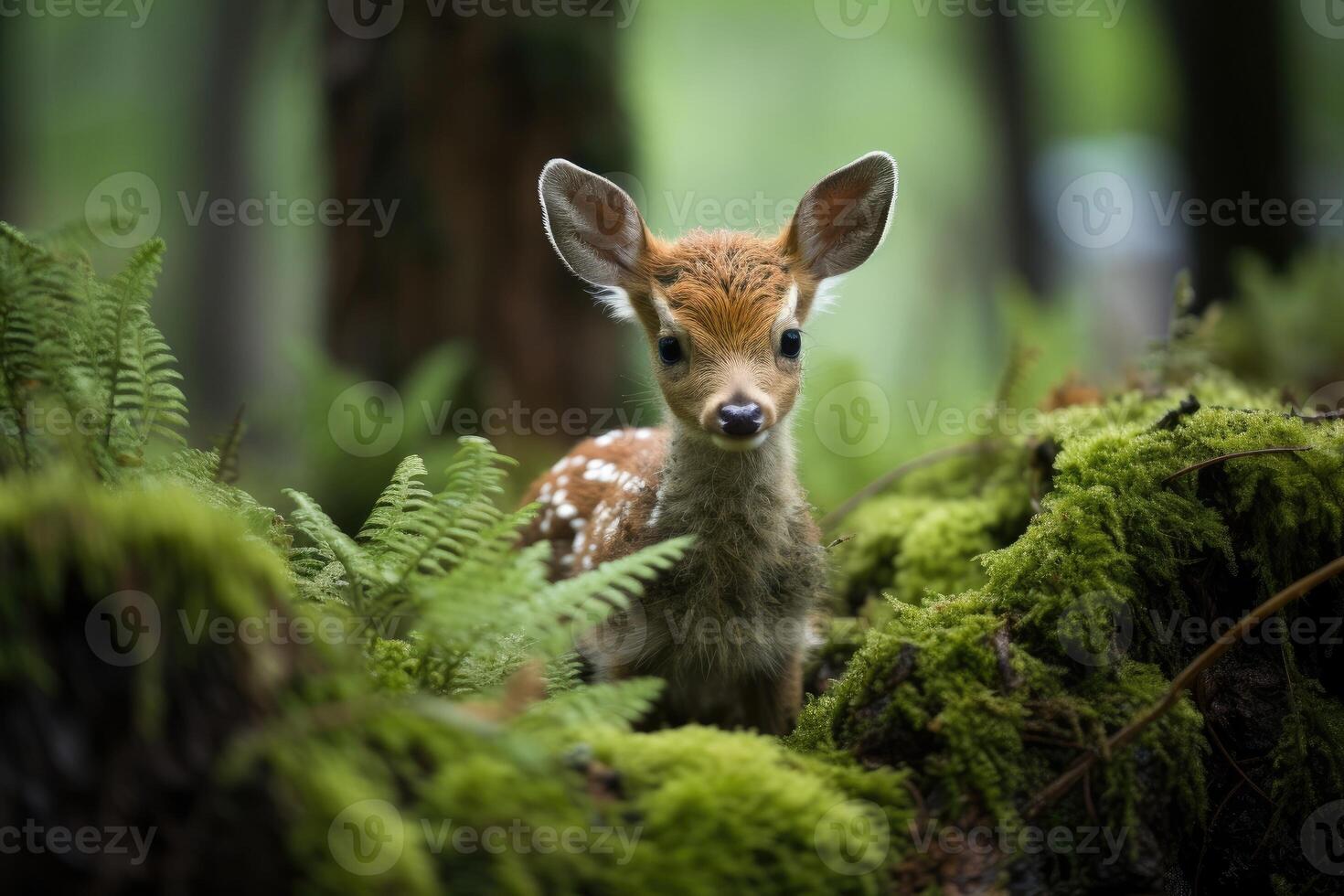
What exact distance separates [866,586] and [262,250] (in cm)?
1980

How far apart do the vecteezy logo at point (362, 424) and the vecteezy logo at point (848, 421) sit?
3.11 m

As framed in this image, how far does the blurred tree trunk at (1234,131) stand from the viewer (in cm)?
984

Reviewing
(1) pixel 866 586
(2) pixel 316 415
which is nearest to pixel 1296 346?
(1) pixel 866 586

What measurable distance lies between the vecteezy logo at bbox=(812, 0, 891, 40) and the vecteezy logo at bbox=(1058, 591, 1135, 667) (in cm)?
1422

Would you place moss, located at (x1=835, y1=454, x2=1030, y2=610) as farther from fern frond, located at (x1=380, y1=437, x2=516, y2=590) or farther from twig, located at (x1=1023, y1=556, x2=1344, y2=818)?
fern frond, located at (x1=380, y1=437, x2=516, y2=590)

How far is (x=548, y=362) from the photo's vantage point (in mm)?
8125

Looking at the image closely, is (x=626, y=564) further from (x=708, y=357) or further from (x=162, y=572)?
(x=708, y=357)

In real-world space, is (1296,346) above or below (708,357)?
above

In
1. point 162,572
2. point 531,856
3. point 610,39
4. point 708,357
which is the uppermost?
point 610,39
